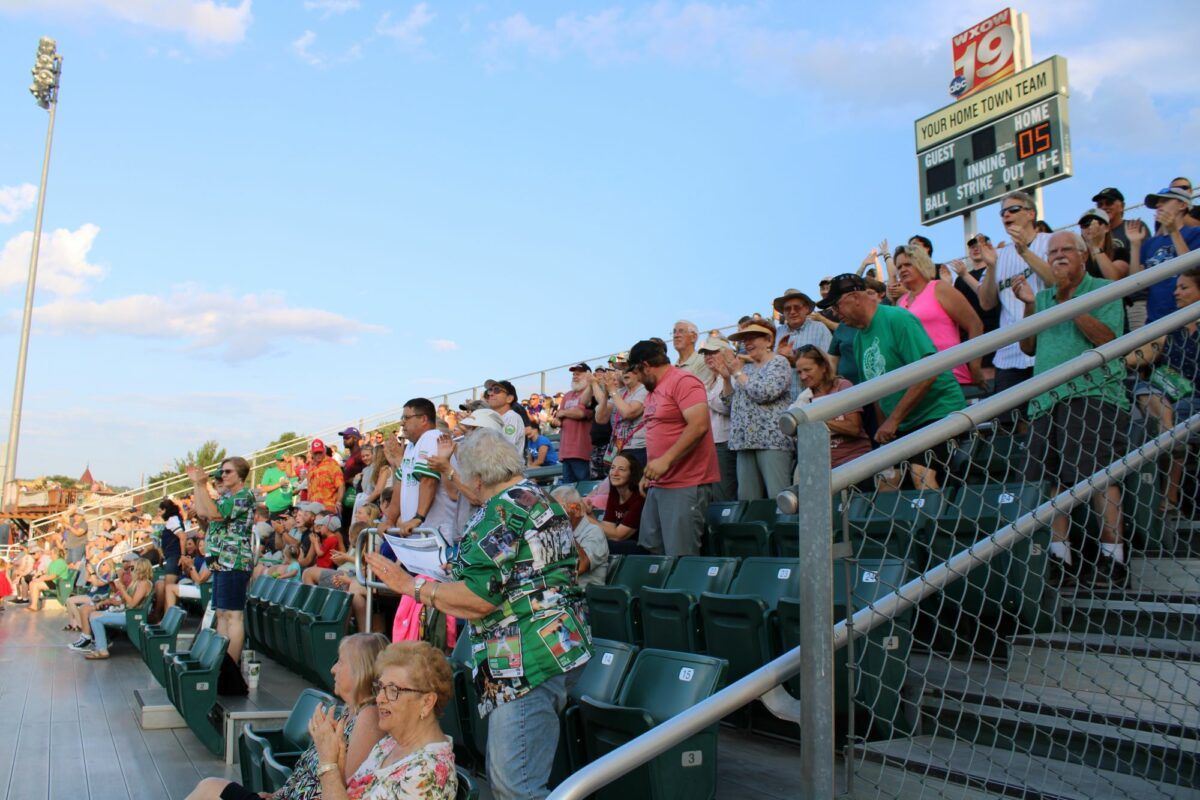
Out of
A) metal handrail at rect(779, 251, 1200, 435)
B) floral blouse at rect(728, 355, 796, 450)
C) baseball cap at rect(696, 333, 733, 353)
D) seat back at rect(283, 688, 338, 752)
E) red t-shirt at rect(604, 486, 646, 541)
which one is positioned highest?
baseball cap at rect(696, 333, 733, 353)

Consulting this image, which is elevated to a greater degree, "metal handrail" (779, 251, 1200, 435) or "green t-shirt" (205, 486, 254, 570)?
"metal handrail" (779, 251, 1200, 435)

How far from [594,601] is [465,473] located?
95.6 inches

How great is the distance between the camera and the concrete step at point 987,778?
259 cm

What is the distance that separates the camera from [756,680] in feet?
6.87

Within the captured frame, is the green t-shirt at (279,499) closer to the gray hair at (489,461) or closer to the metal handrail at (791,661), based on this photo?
the gray hair at (489,461)

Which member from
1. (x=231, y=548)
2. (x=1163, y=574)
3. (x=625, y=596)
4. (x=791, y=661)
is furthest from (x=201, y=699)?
(x=1163, y=574)

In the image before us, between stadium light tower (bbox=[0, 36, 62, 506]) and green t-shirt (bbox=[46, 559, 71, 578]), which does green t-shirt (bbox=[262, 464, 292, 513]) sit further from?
stadium light tower (bbox=[0, 36, 62, 506])

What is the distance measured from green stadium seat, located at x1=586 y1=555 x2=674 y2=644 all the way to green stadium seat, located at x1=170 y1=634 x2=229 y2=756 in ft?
9.40

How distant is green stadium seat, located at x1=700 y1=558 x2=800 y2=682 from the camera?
170 inches

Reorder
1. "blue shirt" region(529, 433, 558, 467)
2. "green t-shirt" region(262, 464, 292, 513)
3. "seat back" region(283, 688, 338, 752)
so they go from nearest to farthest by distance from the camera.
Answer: "seat back" region(283, 688, 338, 752) → "blue shirt" region(529, 433, 558, 467) → "green t-shirt" region(262, 464, 292, 513)

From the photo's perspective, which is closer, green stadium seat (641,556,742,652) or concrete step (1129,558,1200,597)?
concrete step (1129,558,1200,597)

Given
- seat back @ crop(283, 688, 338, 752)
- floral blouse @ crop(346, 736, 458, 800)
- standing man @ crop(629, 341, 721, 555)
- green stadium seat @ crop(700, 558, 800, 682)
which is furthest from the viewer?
standing man @ crop(629, 341, 721, 555)

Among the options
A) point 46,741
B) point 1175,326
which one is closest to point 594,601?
point 1175,326

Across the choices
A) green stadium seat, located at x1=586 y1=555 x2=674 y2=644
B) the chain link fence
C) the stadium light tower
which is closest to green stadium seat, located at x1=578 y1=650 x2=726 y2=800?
the chain link fence
